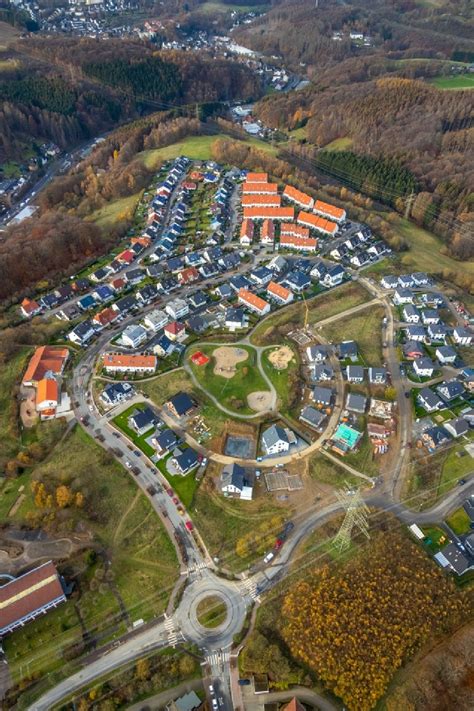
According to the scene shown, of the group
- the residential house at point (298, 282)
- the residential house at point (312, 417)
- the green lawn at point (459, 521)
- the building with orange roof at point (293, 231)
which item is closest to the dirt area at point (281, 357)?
the residential house at point (312, 417)

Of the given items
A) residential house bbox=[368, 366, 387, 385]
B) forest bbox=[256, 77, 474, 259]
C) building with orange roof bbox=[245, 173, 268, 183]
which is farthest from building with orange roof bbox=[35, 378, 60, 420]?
forest bbox=[256, 77, 474, 259]

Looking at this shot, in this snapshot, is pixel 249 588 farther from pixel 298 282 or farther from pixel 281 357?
pixel 298 282

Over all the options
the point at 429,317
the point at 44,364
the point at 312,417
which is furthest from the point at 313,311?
the point at 44,364

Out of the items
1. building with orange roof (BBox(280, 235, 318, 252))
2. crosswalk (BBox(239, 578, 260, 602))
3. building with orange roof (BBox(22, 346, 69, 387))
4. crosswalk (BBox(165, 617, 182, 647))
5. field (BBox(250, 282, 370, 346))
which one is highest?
building with orange roof (BBox(280, 235, 318, 252))

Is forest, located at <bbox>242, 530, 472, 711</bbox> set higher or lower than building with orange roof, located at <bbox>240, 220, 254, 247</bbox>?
lower

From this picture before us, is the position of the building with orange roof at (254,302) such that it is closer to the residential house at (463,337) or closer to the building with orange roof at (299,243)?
the building with orange roof at (299,243)

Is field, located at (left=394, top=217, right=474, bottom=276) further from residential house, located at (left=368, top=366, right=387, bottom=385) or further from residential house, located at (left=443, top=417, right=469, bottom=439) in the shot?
residential house, located at (left=443, top=417, right=469, bottom=439)
